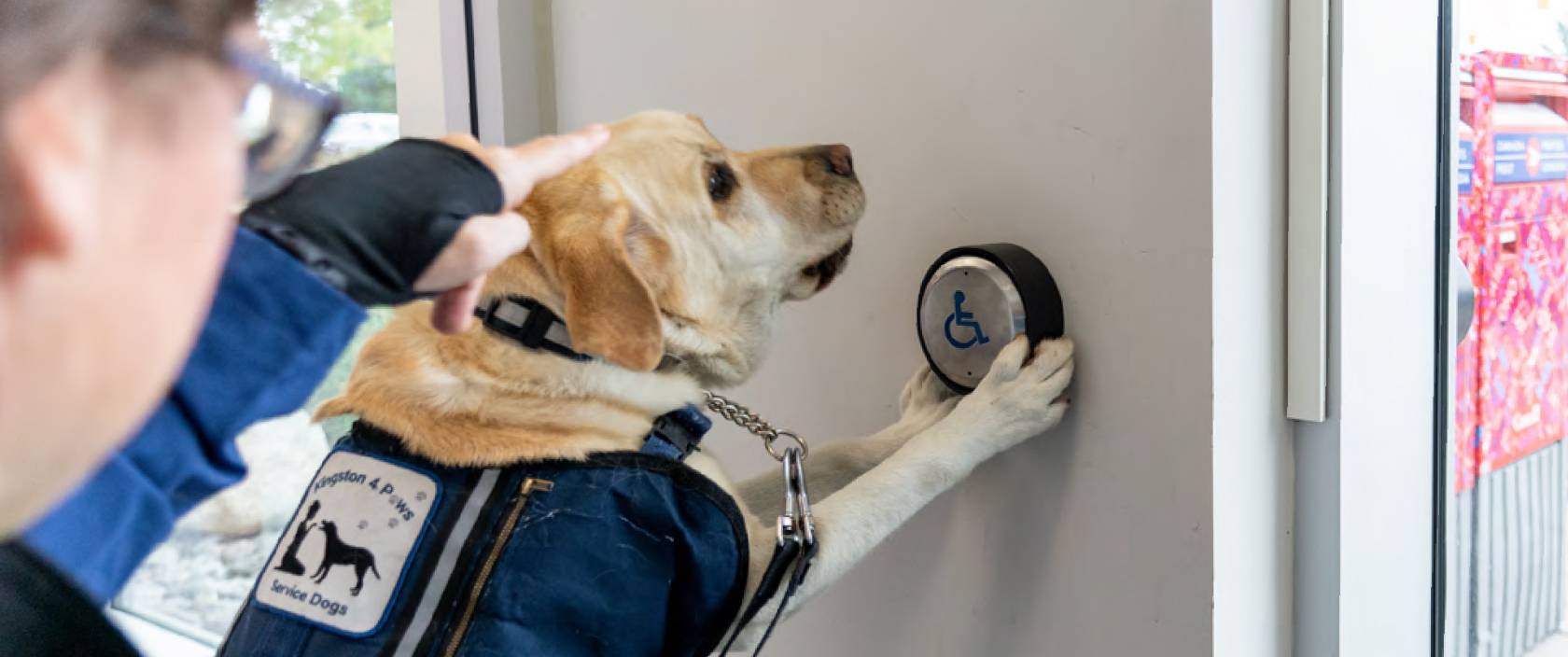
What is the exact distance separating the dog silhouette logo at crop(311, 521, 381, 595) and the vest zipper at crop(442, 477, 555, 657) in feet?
0.25

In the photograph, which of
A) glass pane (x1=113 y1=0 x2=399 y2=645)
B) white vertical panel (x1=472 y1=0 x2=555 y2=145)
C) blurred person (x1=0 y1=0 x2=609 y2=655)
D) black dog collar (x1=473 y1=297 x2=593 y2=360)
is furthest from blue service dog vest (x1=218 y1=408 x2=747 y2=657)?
white vertical panel (x1=472 y1=0 x2=555 y2=145)

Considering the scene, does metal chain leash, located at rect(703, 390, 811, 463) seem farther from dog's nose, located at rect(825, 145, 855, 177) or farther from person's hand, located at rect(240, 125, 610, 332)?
person's hand, located at rect(240, 125, 610, 332)

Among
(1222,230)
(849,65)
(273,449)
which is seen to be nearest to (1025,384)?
(1222,230)

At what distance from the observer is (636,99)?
4.92ft

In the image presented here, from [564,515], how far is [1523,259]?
0.88 metres

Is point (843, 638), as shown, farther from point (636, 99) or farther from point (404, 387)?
point (636, 99)

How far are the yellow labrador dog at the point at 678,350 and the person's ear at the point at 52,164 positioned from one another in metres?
0.74

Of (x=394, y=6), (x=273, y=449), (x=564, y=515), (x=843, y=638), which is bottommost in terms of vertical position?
(x=843, y=638)

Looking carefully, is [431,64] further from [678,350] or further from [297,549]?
[297,549]

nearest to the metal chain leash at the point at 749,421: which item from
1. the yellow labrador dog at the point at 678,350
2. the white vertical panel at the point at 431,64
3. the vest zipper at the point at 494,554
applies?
the yellow labrador dog at the point at 678,350

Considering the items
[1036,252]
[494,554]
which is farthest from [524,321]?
[1036,252]

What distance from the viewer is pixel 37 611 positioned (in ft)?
2.29

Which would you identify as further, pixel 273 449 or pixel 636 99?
pixel 273 449

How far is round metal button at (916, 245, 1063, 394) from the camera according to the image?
104 centimetres
